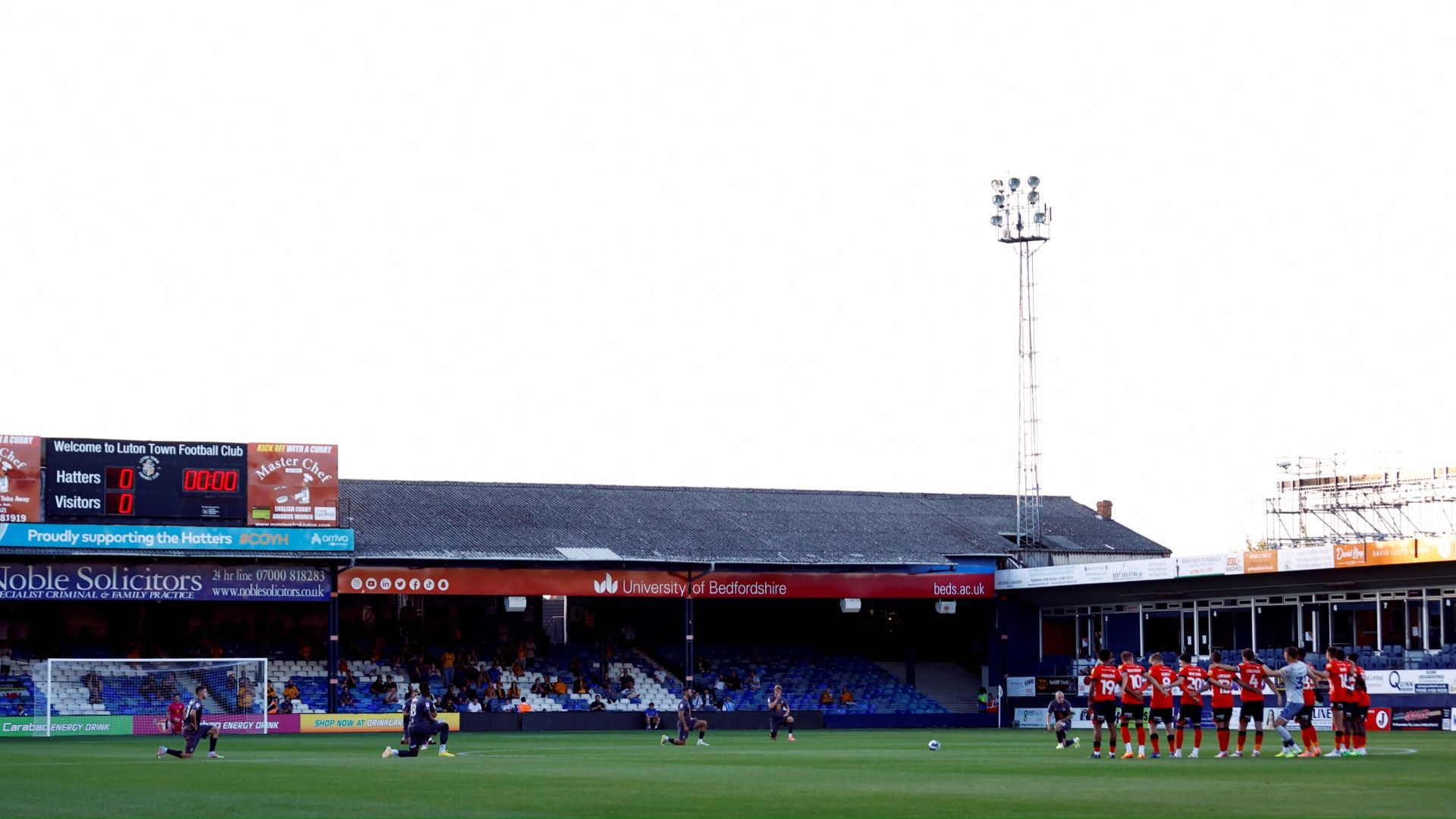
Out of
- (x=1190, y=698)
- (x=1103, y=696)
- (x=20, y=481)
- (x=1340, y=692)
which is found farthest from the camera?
(x=20, y=481)

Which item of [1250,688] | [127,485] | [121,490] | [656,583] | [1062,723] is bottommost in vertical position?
[1062,723]

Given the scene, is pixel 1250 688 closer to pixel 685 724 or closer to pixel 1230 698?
pixel 1230 698

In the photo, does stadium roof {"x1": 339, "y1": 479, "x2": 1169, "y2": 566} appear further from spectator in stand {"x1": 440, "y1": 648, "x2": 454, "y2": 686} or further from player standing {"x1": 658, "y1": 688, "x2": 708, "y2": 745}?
player standing {"x1": 658, "y1": 688, "x2": 708, "y2": 745}

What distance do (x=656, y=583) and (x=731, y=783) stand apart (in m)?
40.1

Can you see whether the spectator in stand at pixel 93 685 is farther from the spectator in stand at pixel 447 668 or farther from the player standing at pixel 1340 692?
the player standing at pixel 1340 692

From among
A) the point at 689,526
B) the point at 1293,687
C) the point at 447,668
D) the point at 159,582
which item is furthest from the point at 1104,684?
the point at 689,526

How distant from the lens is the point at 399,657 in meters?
64.4

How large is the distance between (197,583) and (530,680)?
11813mm

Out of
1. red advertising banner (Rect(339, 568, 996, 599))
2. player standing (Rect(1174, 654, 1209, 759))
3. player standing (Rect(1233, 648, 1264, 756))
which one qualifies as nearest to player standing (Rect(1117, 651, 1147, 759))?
player standing (Rect(1174, 654, 1209, 759))

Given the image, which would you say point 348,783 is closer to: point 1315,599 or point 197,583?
point 197,583

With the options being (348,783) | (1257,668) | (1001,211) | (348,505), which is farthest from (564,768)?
(1001,211)

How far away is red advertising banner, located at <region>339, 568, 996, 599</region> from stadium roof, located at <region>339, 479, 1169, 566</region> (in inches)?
22.8

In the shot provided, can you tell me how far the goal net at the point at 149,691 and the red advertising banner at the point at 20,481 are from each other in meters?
4.44

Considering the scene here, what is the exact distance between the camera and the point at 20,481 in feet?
183
